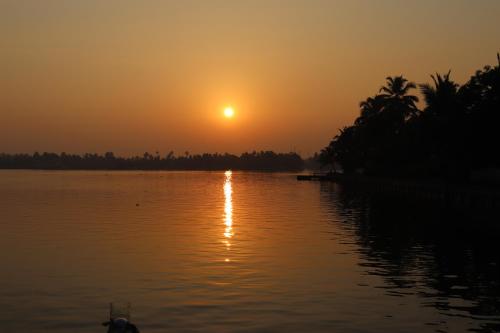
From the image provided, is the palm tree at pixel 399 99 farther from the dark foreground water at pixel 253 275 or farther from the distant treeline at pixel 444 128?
the dark foreground water at pixel 253 275

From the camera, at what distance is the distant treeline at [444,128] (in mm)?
57531

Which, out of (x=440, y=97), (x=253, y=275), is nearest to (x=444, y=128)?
(x=440, y=97)

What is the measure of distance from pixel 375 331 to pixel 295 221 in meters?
35.1

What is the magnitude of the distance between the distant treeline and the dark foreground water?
10.2m

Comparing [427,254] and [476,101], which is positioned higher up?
[476,101]

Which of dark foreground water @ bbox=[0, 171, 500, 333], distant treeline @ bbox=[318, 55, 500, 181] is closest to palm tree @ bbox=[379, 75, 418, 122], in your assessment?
distant treeline @ bbox=[318, 55, 500, 181]

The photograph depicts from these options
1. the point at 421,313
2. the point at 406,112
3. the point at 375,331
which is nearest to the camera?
the point at 375,331

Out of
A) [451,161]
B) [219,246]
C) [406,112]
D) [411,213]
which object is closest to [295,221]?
[411,213]

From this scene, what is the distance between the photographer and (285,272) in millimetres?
27828

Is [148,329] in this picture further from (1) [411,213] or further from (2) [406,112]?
(2) [406,112]

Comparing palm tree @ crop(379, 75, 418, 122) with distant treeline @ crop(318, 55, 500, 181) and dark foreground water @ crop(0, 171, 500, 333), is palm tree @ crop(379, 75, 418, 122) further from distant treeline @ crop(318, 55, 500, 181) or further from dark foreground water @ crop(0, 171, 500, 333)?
dark foreground water @ crop(0, 171, 500, 333)

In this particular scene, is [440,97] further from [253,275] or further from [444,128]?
[253,275]

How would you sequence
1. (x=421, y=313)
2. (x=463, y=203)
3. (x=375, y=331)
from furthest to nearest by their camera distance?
(x=463, y=203) < (x=421, y=313) < (x=375, y=331)

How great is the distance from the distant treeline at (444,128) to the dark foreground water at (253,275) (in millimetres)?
10182
